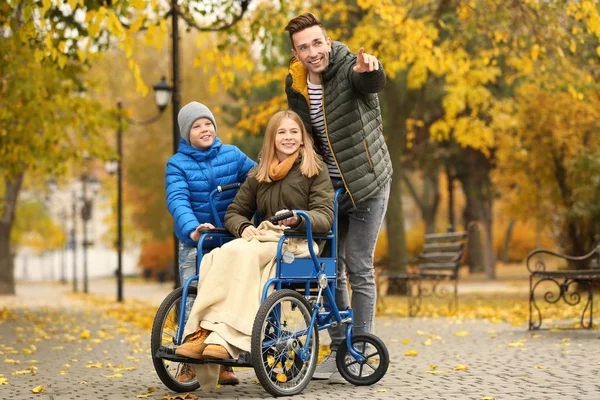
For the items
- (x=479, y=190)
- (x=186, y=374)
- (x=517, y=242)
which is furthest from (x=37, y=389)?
(x=517, y=242)

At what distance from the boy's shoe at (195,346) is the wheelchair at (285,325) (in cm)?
6

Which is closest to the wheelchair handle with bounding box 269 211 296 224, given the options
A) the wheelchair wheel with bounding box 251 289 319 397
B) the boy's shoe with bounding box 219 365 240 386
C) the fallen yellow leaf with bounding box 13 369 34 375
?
the wheelchair wheel with bounding box 251 289 319 397

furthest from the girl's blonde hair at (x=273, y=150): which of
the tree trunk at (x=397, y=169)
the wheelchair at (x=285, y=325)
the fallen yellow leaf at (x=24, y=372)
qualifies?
the tree trunk at (x=397, y=169)

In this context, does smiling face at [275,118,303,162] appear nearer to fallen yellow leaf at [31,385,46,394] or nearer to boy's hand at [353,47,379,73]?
boy's hand at [353,47,379,73]

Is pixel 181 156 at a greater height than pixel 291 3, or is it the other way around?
pixel 291 3

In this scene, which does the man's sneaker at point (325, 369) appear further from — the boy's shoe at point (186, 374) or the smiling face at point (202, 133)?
the smiling face at point (202, 133)

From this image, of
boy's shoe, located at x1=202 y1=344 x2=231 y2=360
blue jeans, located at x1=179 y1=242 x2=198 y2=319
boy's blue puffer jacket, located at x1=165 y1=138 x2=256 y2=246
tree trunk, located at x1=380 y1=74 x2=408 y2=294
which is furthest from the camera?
tree trunk, located at x1=380 y1=74 x2=408 y2=294

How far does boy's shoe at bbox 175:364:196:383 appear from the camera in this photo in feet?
20.8

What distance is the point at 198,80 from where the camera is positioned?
124 ft

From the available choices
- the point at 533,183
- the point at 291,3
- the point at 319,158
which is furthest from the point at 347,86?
the point at 533,183

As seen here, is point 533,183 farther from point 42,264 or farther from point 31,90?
point 42,264

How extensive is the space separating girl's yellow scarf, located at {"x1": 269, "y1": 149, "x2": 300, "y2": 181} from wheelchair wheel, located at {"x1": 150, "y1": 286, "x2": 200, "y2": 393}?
85 cm

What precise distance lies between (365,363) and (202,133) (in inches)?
72.4

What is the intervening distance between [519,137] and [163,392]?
53.7 feet
